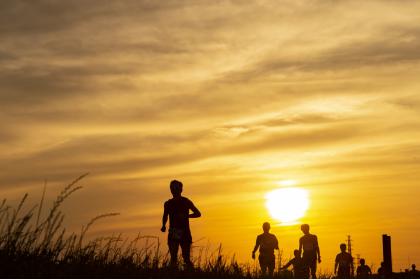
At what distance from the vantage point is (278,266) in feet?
65.9

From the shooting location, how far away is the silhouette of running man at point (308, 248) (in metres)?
21.9

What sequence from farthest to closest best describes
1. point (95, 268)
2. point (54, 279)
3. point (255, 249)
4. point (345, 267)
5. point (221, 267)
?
point (345, 267) < point (255, 249) < point (221, 267) < point (95, 268) < point (54, 279)

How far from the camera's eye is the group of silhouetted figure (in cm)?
1717

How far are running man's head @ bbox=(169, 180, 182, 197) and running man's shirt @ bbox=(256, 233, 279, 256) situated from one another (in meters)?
4.93

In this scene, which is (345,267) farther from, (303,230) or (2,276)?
(2,276)

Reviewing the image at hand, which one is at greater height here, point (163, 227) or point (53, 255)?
point (163, 227)

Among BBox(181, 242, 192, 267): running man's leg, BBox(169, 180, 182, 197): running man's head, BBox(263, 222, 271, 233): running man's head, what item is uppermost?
BBox(169, 180, 182, 197): running man's head

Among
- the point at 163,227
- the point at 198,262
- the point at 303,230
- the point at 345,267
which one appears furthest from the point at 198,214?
the point at 345,267

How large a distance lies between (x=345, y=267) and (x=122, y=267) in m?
11.8

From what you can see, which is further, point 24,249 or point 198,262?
point 198,262

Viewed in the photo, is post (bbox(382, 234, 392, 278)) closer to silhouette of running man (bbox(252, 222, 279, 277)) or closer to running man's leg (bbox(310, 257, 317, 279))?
running man's leg (bbox(310, 257, 317, 279))

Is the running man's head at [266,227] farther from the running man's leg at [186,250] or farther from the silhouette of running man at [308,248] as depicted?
the running man's leg at [186,250]

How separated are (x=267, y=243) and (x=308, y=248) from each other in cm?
138

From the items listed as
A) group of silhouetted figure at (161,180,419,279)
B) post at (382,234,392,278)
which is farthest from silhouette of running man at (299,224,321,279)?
post at (382,234,392,278)
